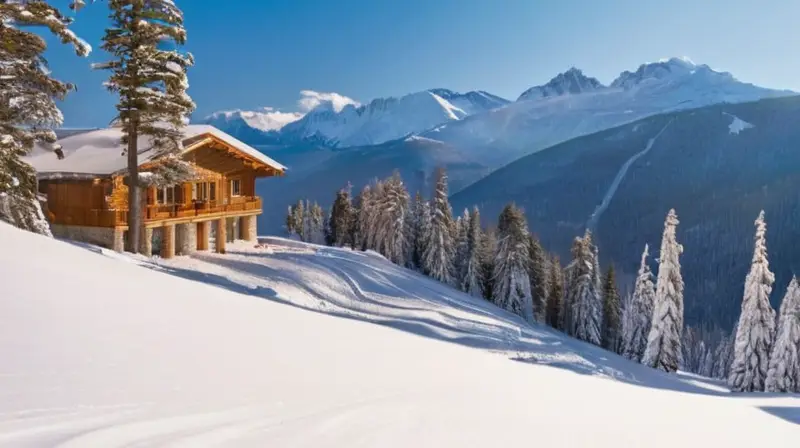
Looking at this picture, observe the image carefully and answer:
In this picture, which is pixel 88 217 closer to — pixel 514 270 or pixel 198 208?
pixel 198 208

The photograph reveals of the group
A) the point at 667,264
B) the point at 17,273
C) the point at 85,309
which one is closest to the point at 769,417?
the point at 85,309

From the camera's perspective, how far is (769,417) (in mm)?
11938

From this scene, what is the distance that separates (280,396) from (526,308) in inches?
1973

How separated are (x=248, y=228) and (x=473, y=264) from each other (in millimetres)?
27476

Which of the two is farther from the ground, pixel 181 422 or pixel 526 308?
pixel 181 422

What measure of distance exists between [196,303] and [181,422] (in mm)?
6288

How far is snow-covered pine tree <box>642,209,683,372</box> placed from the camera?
1528 inches

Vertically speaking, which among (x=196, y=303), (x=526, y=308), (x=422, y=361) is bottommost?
(x=526, y=308)

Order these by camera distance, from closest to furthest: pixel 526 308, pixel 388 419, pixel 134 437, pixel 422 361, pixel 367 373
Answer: pixel 134 437 < pixel 388 419 < pixel 367 373 < pixel 422 361 < pixel 526 308

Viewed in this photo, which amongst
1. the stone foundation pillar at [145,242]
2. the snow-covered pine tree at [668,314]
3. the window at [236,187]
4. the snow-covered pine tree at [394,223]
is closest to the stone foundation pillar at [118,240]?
the stone foundation pillar at [145,242]

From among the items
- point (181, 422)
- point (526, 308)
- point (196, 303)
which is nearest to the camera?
point (181, 422)

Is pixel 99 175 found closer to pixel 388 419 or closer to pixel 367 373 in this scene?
pixel 367 373

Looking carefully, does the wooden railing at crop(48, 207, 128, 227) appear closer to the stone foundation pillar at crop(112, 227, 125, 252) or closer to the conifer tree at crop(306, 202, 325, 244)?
the stone foundation pillar at crop(112, 227, 125, 252)

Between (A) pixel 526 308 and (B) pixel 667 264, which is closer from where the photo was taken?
(B) pixel 667 264
